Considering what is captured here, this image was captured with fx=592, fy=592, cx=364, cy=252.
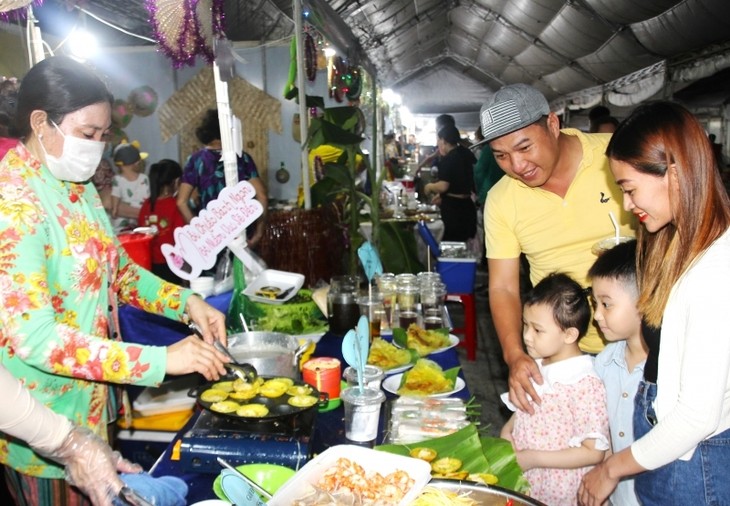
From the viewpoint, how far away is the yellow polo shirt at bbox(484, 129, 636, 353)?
2.29 metres

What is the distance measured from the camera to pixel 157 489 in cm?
126

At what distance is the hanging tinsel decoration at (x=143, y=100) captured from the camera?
767 centimetres

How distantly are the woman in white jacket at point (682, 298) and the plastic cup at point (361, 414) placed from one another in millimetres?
661

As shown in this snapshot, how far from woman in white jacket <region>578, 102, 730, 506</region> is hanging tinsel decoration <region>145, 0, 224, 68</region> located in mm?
1962

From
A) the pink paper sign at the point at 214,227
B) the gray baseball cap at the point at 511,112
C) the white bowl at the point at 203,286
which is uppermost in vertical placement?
the gray baseball cap at the point at 511,112

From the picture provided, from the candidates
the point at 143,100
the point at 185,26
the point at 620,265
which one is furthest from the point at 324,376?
the point at 143,100

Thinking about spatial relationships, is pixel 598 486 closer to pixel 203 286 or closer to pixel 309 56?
pixel 203 286

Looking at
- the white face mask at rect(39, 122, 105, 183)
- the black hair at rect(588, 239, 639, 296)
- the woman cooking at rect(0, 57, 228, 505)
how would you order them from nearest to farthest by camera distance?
1. the woman cooking at rect(0, 57, 228, 505)
2. the white face mask at rect(39, 122, 105, 183)
3. the black hair at rect(588, 239, 639, 296)

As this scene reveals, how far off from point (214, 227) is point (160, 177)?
2.48 m

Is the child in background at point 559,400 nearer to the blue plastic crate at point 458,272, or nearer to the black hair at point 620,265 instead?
the black hair at point 620,265

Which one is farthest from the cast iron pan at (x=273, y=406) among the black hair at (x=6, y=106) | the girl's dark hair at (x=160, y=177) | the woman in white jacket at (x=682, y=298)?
the girl's dark hair at (x=160, y=177)

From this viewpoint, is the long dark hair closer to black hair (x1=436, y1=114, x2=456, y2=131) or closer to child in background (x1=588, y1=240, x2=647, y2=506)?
child in background (x1=588, y1=240, x2=647, y2=506)

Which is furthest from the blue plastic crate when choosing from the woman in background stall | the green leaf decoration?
the woman in background stall

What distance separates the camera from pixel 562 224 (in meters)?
2.32
